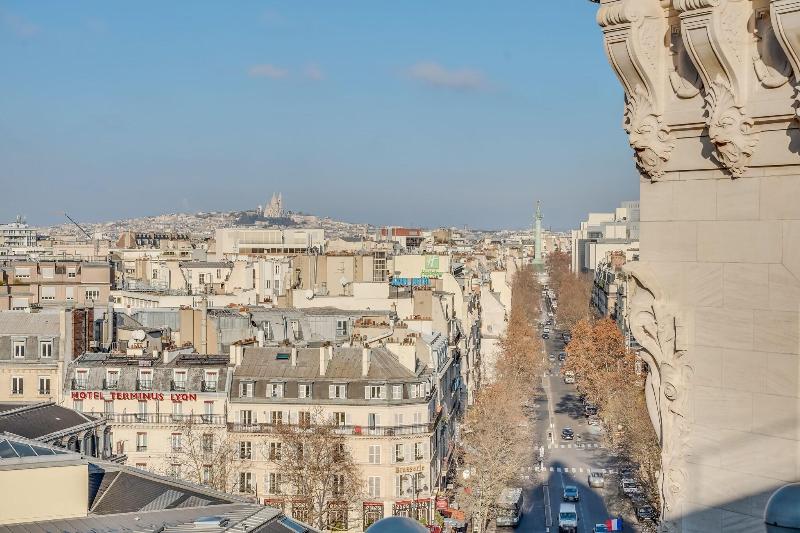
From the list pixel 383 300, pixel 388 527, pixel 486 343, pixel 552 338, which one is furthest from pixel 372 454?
pixel 552 338

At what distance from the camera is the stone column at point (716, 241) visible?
32.0 ft

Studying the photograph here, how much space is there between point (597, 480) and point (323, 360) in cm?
1910

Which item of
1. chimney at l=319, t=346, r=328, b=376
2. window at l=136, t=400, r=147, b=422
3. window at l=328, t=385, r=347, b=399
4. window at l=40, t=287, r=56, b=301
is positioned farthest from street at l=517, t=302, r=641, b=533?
window at l=40, t=287, r=56, b=301

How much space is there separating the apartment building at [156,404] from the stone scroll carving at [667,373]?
4203 centimetres

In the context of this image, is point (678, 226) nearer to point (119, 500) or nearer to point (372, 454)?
point (119, 500)

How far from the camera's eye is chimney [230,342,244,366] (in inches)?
2076

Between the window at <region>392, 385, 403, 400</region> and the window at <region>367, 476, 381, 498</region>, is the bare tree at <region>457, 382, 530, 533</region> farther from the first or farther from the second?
the window at <region>392, 385, 403, 400</region>

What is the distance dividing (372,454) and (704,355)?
135ft

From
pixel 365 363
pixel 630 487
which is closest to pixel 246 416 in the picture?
pixel 365 363

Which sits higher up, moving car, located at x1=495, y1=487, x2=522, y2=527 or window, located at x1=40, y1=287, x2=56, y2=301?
window, located at x1=40, y1=287, x2=56, y2=301

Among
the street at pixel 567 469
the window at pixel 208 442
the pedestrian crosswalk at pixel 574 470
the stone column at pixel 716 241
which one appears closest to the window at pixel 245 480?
the window at pixel 208 442

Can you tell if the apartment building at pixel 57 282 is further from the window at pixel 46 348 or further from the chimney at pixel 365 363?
the chimney at pixel 365 363

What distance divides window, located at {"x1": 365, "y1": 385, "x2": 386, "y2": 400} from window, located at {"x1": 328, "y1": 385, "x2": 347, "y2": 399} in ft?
3.08

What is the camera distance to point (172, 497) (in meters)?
23.9
